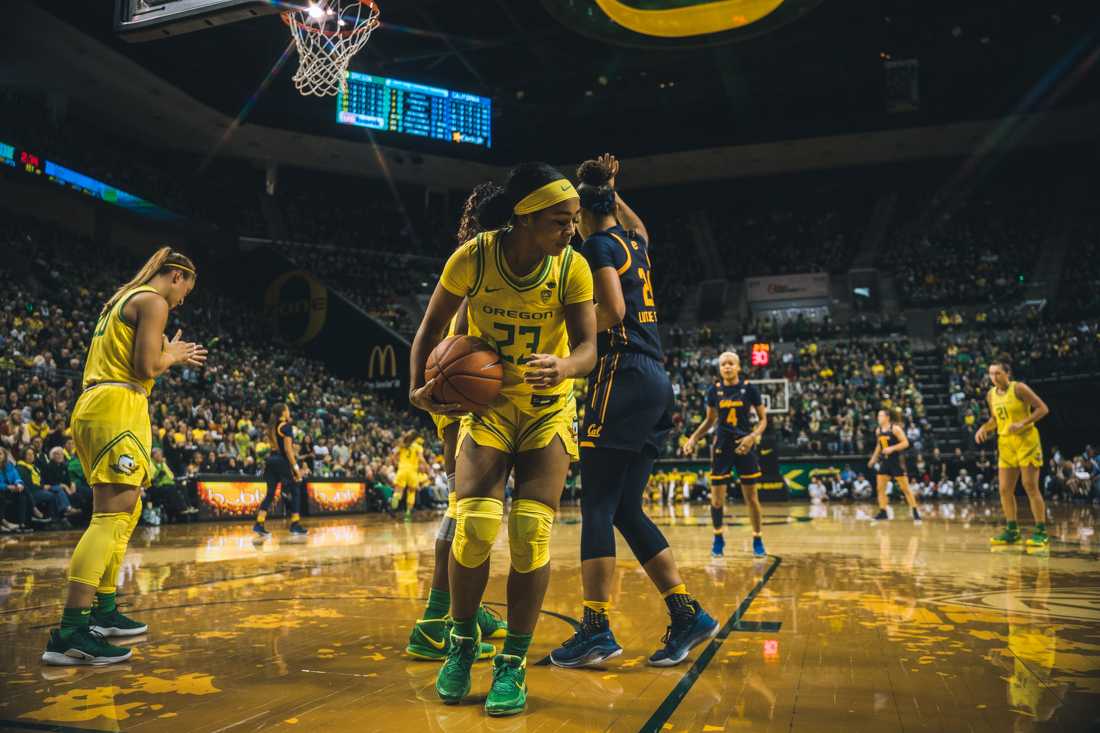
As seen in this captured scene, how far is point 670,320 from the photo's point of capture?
34062mm

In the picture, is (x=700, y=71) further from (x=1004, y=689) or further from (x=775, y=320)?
(x=1004, y=689)

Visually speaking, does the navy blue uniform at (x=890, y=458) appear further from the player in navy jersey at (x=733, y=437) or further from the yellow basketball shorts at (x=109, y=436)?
the yellow basketball shorts at (x=109, y=436)

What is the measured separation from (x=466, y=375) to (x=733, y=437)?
5.28 meters

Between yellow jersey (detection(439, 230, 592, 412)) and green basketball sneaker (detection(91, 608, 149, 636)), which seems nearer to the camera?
yellow jersey (detection(439, 230, 592, 412))

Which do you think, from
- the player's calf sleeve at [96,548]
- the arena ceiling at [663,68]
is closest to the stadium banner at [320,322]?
the arena ceiling at [663,68]

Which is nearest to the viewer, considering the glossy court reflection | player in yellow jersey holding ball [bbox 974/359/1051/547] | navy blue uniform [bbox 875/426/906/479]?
the glossy court reflection

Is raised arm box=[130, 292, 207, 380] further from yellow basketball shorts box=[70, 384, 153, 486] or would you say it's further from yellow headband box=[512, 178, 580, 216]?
yellow headband box=[512, 178, 580, 216]

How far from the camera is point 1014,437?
25.8 ft

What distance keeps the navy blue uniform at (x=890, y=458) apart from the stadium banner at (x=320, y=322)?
1562 cm

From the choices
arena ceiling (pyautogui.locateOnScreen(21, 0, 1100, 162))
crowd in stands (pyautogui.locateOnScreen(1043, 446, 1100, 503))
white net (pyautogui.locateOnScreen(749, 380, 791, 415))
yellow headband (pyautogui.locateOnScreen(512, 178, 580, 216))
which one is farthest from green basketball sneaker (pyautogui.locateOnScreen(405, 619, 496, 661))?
white net (pyautogui.locateOnScreen(749, 380, 791, 415))

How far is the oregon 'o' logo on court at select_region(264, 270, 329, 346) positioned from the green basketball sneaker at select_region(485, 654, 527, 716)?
1003 inches

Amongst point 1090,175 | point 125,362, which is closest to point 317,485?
point 125,362

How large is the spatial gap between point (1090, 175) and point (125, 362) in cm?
3675

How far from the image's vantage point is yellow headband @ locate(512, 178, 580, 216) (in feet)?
8.88
